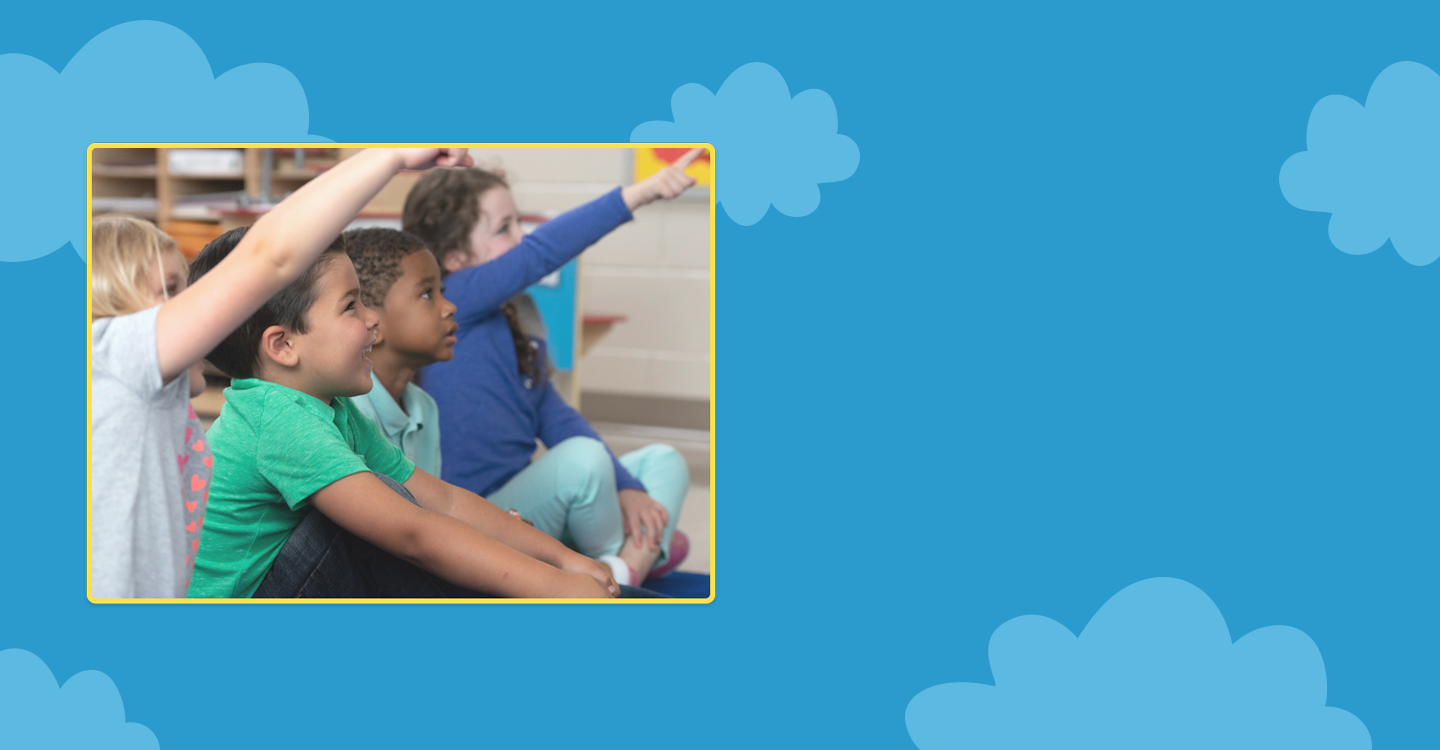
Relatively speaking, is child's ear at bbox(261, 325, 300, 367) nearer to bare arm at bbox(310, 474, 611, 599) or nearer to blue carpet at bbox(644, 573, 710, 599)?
bare arm at bbox(310, 474, 611, 599)

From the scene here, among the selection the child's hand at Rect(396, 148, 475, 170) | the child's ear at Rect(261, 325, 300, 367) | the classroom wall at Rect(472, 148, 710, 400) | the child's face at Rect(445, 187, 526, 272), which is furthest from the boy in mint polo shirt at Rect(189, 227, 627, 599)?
the child's face at Rect(445, 187, 526, 272)

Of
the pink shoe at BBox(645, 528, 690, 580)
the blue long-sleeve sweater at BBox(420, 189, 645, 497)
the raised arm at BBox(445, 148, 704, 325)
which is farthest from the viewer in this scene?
the pink shoe at BBox(645, 528, 690, 580)

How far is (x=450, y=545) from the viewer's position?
880 millimetres

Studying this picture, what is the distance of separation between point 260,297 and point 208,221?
0.45ft

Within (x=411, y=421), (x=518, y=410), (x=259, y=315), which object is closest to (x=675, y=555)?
(x=518, y=410)

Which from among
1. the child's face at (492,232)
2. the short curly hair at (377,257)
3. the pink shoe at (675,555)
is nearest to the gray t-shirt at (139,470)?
the short curly hair at (377,257)

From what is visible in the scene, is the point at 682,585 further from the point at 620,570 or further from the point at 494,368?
the point at 494,368

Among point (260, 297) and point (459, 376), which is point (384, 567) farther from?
point (459, 376)

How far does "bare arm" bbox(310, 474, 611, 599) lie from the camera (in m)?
0.86

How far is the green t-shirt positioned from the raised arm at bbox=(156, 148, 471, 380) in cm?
8

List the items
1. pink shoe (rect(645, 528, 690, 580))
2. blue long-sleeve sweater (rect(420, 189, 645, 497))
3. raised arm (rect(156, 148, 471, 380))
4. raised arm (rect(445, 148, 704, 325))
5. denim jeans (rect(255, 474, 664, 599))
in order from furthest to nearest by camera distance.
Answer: pink shoe (rect(645, 528, 690, 580))
blue long-sleeve sweater (rect(420, 189, 645, 497))
raised arm (rect(445, 148, 704, 325))
denim jeans (rect(255, 474, 664, 599))
raised arm (rect(156, 148, 471, 380))

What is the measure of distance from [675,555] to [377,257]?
0.52 metres

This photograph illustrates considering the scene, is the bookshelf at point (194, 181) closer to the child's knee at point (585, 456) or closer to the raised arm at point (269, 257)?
the raised arm at point (269, 257)

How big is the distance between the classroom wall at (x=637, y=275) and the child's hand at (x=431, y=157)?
0.14 ft
